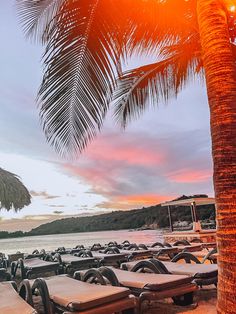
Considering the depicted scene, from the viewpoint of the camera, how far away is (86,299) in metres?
2.45

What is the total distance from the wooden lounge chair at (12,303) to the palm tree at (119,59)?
1449mm

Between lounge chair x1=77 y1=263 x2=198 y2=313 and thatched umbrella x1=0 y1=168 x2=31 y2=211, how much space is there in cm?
713

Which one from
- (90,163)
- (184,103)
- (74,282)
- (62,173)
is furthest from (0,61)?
(62,173)

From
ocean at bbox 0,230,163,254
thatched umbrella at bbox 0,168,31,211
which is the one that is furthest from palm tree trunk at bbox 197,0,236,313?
ocean at bbox 0,230,163,254

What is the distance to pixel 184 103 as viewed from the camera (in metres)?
9.58

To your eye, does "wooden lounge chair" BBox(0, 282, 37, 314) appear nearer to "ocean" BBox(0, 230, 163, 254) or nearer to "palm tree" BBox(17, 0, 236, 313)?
"palm tree" BBox(17, 0, 236, 313)

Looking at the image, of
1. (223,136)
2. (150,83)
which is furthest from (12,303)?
(150,83)

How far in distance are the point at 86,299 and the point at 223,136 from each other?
5.49 ft

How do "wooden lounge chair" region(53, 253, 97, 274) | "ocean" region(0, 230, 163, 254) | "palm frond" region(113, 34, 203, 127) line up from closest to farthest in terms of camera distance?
"palm frond" region(113, 34, 203, 127) → "wooden lounge chair" region(53, 253, 97, 274) → "ocean" region(0, 230, 163, 254)

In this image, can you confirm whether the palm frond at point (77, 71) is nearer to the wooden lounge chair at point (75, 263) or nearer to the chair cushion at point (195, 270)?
the chair cushion at point (195, 270)

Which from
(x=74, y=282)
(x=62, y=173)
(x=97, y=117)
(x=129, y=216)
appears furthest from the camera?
(x=129, y=216)

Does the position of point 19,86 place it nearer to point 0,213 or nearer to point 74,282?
point 74,282

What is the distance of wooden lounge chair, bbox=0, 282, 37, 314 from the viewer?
2.31 metres

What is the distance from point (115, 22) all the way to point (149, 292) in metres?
2.71
